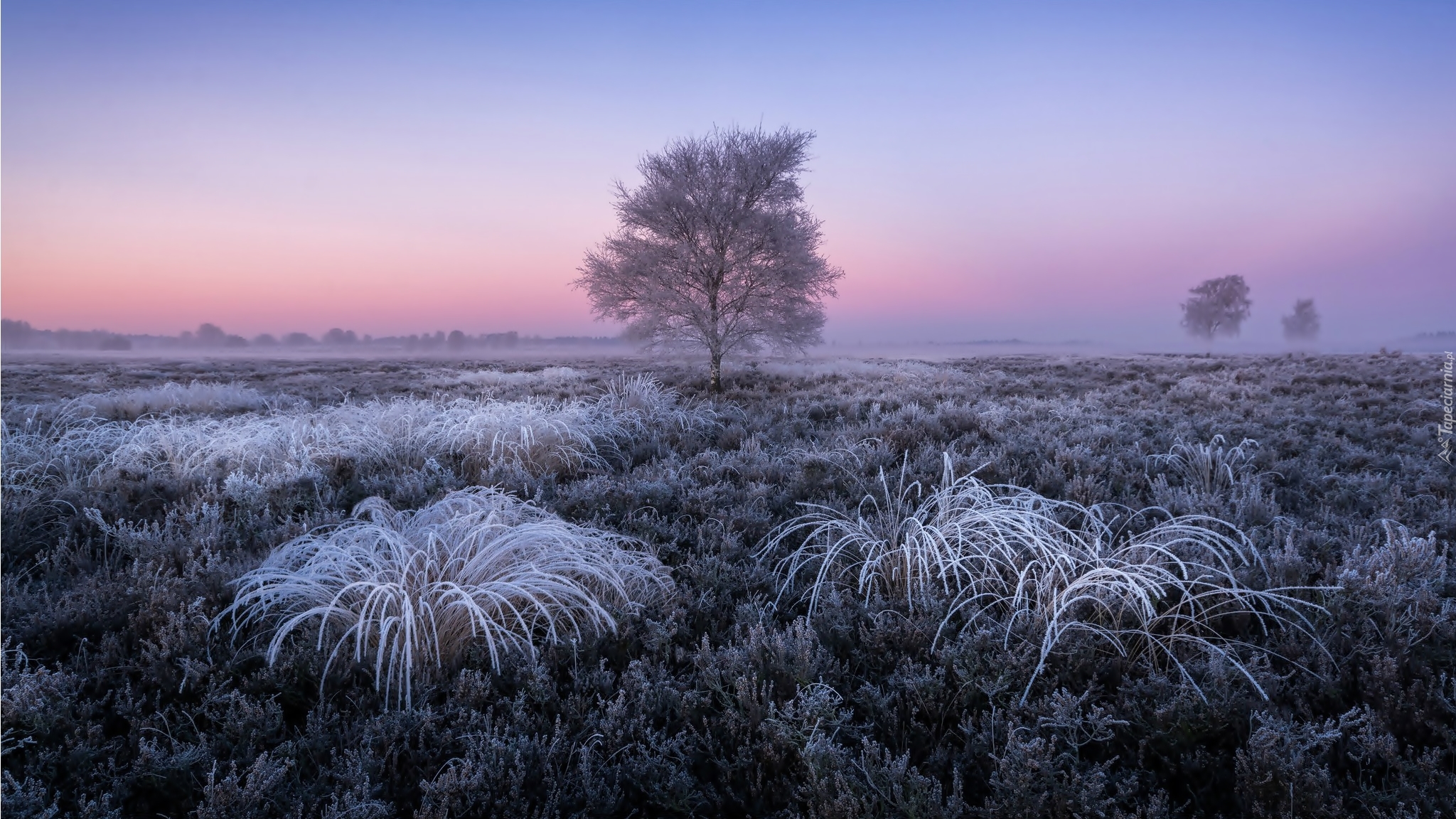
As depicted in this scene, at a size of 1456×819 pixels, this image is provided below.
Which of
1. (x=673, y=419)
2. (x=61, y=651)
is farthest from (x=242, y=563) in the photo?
(x=673, y=419)

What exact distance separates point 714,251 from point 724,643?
15510 millimetres

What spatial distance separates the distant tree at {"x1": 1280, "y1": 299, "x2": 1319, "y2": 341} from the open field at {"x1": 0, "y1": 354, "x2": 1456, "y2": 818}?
87602 mm

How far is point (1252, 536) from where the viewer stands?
12.7ft

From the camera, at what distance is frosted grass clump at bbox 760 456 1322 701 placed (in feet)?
8.87

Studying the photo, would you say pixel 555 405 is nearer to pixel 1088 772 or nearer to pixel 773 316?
pixel 773 316

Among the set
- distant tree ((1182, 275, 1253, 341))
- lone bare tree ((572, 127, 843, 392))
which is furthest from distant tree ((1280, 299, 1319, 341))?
lone bare tree ((572, 127, 843, 392))

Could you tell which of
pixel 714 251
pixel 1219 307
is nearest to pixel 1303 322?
pixel 1219 307

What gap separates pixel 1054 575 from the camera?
120 inches

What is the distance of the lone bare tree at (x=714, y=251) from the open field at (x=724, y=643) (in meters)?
12.1

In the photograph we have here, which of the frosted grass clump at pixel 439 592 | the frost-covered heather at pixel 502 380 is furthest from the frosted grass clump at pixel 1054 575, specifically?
the frost-covered heather at pixel 502 380

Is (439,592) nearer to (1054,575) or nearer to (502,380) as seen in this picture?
(1054,575)

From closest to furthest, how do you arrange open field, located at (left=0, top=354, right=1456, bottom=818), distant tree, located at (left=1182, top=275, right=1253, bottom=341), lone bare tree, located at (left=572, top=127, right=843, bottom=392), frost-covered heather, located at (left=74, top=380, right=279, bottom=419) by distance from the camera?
1. open field, located at (left=0, top=354, right=1456, bottom=818)
2. frost-covered heather, located at (left=74, top=380, right=279, bottom=419)
3. lone bare tree, located at (left=572, top=127, right=843, bottom=392)
4. distant tree, located at (left=1182, top=275, right=1253, bottom=341)

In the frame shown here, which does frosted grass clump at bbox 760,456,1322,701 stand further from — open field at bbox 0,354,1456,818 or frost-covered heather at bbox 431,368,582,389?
frost-covered heather at bbox 431,368,582,389

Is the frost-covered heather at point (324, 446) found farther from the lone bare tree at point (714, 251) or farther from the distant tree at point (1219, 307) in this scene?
the distant tree at point (1219, 307)
